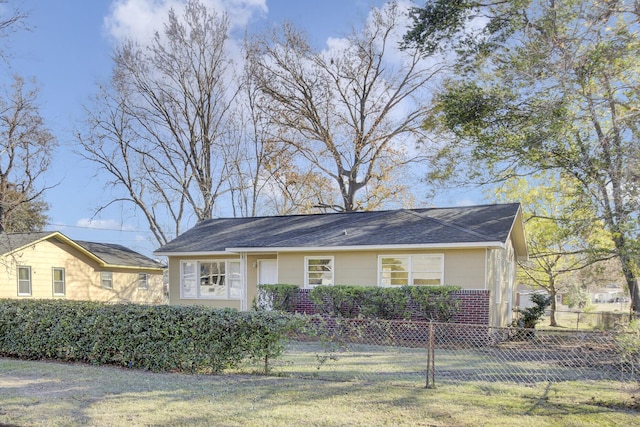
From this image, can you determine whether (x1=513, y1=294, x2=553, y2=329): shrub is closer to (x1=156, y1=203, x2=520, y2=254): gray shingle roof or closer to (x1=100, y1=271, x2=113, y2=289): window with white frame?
Result: (x1=156, y1=203, x2=520, y2=254): gray shingle roof

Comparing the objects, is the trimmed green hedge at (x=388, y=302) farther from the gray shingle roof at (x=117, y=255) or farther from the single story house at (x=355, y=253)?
the gray shingle roof at (x=117, y=255)

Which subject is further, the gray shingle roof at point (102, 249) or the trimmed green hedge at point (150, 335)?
the gray shingle roof at point (102, 249)

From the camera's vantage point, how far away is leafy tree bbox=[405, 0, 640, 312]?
1048 centimetres

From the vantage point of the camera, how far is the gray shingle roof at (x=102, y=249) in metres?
20.7

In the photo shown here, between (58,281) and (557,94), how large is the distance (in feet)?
72.6

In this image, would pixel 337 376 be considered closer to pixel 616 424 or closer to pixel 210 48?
pixel 616 424

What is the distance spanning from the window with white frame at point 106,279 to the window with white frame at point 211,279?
1043 cm

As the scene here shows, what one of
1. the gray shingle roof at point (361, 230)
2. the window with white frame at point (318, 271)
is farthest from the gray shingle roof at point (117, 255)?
the window with white frame at point (318, 271)

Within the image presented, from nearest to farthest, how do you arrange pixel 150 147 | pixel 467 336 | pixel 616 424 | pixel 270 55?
pixel 616 424
pixel 467 336
pixel 270 55
pixel 150 147

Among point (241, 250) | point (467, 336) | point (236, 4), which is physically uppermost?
point (236, 4)

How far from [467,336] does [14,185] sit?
25316 mm

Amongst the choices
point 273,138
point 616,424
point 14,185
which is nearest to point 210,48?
point 273,138

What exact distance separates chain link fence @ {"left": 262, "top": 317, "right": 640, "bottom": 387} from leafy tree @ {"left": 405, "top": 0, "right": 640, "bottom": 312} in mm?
3709

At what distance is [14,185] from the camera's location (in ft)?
84.8
